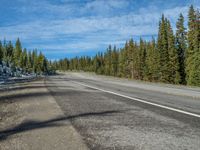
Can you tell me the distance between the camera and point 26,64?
5103 inches

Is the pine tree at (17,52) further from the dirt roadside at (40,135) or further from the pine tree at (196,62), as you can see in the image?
the dirt roadside at (40,135)

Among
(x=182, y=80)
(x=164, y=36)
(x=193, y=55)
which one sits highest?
(x=164, y=36)

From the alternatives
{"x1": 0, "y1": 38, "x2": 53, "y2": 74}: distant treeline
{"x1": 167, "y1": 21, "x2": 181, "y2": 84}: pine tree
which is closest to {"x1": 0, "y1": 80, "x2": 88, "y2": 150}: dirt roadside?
{"x1": 167, "y1": 21, "x2": 181, "y2": 84}: pine tree

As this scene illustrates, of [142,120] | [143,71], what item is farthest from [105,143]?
[143,71]

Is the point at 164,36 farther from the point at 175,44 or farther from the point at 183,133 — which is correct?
the point at 183,133

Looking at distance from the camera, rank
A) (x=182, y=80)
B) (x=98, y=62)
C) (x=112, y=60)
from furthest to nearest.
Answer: (x=98, y=62) → (x=112, y=60) → (x=182, y=80)

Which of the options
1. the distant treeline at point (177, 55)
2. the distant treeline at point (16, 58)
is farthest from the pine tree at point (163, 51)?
the distant treeline at point (16, 58)

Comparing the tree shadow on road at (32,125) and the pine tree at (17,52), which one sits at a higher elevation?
the pine tree at (17,52)

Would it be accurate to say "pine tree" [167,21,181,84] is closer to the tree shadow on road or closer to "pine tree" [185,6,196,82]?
"pine tree" [185,6,196,82]

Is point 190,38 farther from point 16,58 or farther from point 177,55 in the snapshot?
point 16,58

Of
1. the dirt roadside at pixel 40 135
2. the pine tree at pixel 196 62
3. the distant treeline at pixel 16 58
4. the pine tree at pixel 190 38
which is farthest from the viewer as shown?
the distant treeline at pixel 16 58

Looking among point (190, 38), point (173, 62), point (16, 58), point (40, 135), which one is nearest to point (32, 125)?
point (40, 135)

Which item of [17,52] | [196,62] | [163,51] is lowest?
[196,62]

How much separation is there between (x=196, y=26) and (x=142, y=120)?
155 feet
